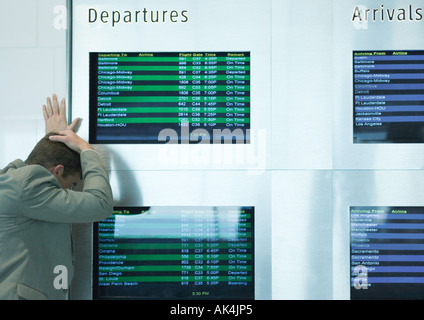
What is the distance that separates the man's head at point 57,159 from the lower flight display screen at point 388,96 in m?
0.97

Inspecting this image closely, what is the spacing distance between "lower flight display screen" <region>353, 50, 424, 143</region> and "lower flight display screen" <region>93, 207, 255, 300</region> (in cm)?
52

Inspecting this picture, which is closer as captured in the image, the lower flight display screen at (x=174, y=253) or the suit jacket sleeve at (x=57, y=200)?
the suit jacket sleeve at (x=57, y=200)

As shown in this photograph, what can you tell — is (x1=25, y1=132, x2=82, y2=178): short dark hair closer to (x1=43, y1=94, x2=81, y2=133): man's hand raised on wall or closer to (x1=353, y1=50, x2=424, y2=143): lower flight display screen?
(x1=43, y1=94, x2=81, y2=133): man's hand raised on wall

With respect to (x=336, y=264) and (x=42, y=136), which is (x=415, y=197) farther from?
(x=42, y=136)

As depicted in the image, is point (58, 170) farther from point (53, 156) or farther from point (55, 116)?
point (55, 116)

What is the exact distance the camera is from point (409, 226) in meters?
1.60

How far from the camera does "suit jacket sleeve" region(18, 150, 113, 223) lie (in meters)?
1.31

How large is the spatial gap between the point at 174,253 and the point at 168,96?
56 centimetres

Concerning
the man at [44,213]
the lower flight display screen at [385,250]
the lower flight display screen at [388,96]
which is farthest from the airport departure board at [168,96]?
the lower flight display screen at [385,250]

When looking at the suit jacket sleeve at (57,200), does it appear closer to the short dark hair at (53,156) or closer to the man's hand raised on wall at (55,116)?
the short dark hair at (53,156)

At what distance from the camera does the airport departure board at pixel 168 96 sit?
1.62m
